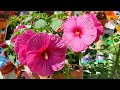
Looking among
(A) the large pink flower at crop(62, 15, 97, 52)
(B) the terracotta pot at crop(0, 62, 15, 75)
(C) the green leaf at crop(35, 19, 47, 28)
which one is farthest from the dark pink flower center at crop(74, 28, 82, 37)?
(B) the terracotta pot at crop(0, 62, 15, 75)

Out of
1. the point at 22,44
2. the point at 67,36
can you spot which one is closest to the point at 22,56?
the point at 22,44

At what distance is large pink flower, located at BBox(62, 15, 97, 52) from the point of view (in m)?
0.84

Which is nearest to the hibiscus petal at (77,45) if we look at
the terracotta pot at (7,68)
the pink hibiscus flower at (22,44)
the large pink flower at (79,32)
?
the large pink flower at (79,32)

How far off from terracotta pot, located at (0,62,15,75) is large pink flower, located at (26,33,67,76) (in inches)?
6.8

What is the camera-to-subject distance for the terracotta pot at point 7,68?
36.9 inches

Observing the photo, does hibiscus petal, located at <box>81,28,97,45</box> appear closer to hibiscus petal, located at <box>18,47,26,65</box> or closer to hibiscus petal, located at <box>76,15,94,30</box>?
hibiscus petal, located at <box>76,15,94,30</box>

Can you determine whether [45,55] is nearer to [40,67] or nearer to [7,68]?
[40,67]

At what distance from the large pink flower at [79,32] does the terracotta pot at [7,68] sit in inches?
8.8

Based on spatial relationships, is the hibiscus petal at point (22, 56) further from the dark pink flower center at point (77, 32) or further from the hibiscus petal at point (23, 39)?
the dark pink flower center at point (77, 32)

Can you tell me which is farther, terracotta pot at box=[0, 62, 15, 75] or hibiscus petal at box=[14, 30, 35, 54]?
terracotta pot at box=[0, 62, 15, 75]

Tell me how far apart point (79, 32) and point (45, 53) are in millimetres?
136
